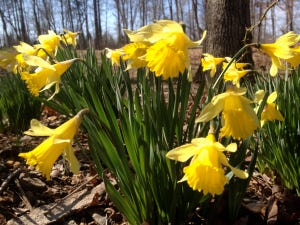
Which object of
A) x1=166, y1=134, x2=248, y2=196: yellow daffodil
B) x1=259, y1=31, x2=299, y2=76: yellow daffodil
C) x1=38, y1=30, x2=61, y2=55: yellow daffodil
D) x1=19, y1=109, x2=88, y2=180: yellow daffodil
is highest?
x1=38, y1=30, x2=61, y2=55: yellow daffodil

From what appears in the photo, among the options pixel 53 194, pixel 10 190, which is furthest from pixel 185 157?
pixel 10 190

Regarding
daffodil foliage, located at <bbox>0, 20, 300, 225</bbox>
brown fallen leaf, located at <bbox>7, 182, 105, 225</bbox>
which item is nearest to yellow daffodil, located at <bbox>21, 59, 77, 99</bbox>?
daffodil foliage, located at <bbox>0, 20, 300, 225</bbox>

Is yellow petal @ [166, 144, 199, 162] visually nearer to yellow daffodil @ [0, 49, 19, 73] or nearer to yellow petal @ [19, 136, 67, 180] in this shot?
yellow petal @ [19, 136, 67, 180]

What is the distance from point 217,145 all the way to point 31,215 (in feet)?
3.56

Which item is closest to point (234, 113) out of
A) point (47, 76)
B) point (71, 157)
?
point (71, 157)

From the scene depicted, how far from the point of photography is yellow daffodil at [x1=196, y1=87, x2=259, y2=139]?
0.99 meters

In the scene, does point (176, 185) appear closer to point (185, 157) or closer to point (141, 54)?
point (185, 157)

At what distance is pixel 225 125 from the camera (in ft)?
3.30

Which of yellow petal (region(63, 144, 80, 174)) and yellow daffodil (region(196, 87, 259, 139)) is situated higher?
yellow daffodil (region(196, 87, 259, 139))

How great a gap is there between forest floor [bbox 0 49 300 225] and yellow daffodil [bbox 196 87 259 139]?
0.51 metres

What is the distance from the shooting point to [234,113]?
3.24 feet

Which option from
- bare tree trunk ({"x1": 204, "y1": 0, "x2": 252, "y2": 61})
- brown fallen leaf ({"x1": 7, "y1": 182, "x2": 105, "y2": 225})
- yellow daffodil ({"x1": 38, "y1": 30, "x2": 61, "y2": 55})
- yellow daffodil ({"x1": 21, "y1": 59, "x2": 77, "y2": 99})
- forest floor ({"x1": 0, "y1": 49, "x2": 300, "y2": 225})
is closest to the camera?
yellow daffodil ({"x1": 21, "y1": 59, "x2": 77, "y2": 99})

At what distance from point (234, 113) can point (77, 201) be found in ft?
3.44

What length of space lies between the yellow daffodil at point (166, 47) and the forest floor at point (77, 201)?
45cm
